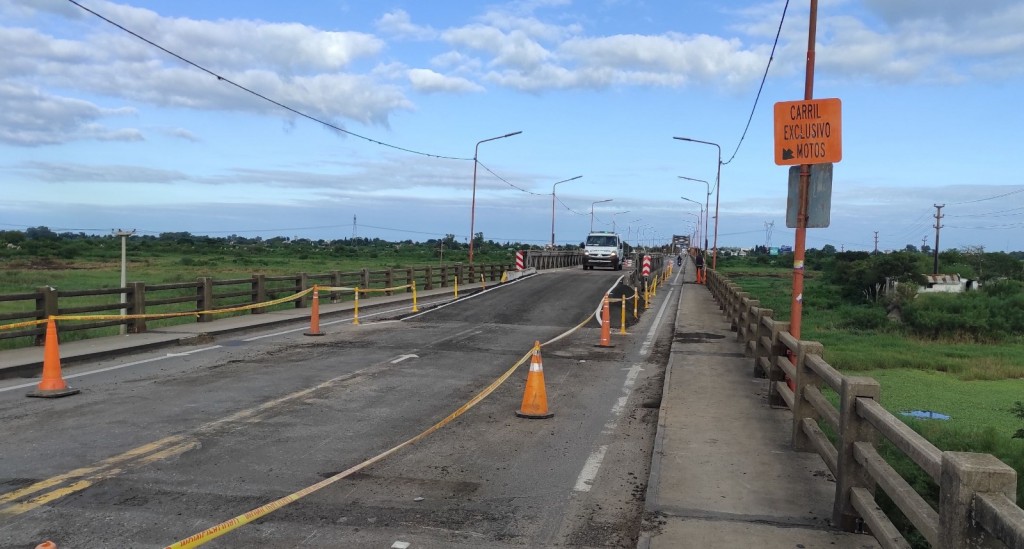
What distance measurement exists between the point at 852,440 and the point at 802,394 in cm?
202

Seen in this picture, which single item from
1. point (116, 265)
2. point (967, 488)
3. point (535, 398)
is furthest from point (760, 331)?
point (116, 265)

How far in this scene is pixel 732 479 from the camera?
6270mm

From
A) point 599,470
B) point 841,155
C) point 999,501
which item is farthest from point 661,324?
point 999,501

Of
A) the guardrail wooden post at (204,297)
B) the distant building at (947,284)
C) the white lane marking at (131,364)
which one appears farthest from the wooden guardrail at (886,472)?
the distant building at (947,284)

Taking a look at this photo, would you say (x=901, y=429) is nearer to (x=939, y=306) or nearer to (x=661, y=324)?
(x=661, y=324)

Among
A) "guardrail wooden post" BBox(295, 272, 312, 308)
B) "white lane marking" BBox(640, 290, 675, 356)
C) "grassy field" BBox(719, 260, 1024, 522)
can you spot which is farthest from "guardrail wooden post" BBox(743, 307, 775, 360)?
"guardrail wooden post" BBox(295, 272, 312, 308)

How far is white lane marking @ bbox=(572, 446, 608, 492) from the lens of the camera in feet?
21.0

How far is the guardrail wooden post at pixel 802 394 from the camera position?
268 inches

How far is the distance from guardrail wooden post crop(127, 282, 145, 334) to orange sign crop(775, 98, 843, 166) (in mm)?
12993

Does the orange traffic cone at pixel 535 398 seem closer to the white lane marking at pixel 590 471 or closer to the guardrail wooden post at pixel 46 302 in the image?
the white lane marking at pixel 590 471

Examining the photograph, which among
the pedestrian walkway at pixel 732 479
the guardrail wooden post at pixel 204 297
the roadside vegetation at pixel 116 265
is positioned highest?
the guardrail wooden post at pixel 204 297

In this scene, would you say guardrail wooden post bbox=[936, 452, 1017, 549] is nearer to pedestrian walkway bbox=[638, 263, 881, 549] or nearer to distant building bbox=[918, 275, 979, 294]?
pedestrian walkway bbox=[638, 263, 881, 549]

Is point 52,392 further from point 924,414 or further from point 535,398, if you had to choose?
point 924,414

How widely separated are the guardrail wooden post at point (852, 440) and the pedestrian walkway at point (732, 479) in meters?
0.14
